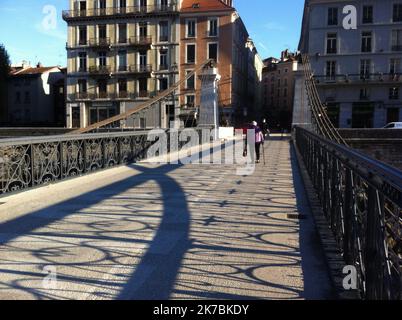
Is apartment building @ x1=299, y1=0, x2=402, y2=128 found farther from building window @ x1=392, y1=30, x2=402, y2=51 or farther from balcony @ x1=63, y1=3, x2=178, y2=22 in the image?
balcony @ x1=63, y1=3, x2=178, y2=22

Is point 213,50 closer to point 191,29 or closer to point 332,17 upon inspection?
point 191,29

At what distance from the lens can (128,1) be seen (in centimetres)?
4856

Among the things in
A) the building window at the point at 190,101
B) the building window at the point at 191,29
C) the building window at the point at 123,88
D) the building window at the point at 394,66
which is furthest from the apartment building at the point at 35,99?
the building window at the point at 394,66

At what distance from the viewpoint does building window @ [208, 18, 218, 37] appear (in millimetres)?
46469

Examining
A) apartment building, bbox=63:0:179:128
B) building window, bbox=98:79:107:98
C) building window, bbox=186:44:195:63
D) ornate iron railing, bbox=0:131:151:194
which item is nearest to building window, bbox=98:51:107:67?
apartment building, bbox=63:0:179:128

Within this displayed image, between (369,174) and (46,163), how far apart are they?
21.2 feet

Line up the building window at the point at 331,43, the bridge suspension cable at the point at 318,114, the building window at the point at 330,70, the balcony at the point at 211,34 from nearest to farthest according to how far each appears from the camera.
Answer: the bridge suspension cable at the point at 318,114 → the building window at the point at 330,70 → the building window at the point at 331,43 → the balcony at the point at 211,34

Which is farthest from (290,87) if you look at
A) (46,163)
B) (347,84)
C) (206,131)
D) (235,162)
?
(46,163)

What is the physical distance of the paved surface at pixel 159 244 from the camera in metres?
3.36

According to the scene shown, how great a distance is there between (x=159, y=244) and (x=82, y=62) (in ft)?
162

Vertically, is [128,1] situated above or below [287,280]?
above

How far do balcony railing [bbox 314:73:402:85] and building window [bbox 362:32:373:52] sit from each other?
2.63m

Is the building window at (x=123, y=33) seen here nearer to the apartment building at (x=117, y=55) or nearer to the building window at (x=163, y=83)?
the apartment building at (x=117, y=55)
